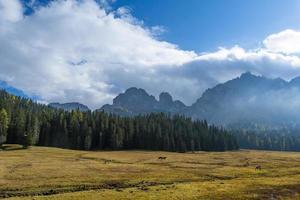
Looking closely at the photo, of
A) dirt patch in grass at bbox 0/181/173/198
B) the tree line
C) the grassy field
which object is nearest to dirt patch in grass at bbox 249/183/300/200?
the grassy field

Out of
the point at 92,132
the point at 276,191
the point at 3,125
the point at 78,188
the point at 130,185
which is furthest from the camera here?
the point at 92,132

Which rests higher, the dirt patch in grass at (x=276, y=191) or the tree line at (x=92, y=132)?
the tree line at (x=92, y=132)

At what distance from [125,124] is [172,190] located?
5533 inches

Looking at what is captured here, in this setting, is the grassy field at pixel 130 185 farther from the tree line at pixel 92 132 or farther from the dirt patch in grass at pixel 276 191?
the tree line at pixel 92 132

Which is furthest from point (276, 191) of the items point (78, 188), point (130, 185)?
point (78, 188)

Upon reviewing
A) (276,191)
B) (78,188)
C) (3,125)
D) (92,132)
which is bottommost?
(78,188)

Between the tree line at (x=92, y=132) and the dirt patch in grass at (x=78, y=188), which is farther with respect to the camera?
the tree line at (x=92, y=132)

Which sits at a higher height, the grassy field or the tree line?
the tree line

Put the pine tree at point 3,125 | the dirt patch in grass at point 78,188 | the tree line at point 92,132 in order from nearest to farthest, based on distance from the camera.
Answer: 1. the dirt patch in grass at point 78,188
2. the pine tree at point 3,125
3. the tree line at point 92,132

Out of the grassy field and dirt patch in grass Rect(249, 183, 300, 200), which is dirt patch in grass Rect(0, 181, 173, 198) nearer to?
the grassy field

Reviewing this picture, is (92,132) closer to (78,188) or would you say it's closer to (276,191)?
(78,188)

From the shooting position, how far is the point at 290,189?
55344 millimetres

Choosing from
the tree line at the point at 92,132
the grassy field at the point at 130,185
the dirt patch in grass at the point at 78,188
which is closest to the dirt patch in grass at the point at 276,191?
the grassy field at the point at 130,185

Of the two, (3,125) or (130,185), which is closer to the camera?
(130,185)
